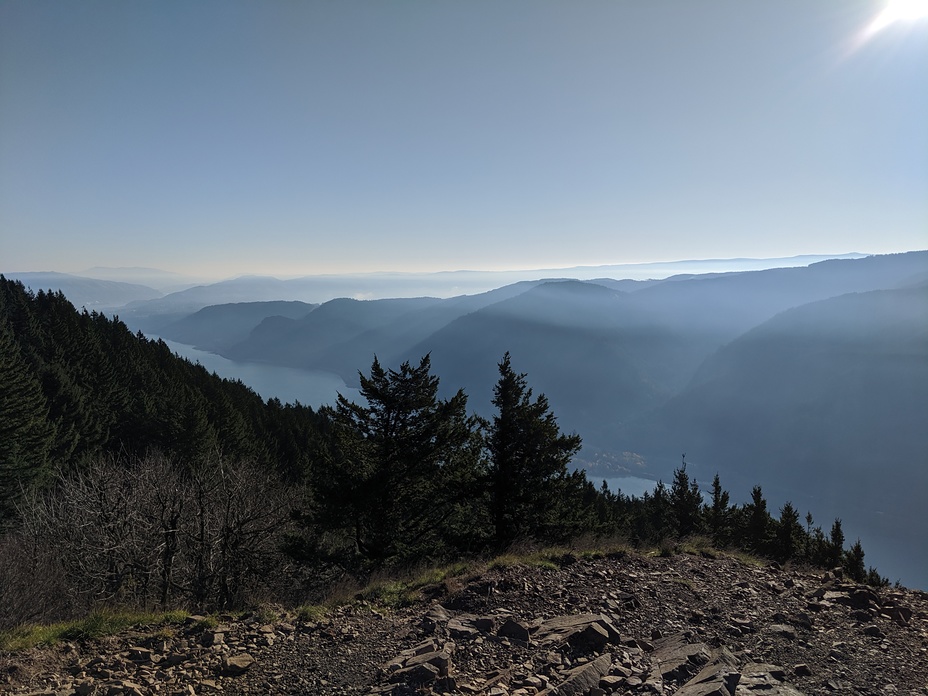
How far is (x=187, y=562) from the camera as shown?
1395 centimetres

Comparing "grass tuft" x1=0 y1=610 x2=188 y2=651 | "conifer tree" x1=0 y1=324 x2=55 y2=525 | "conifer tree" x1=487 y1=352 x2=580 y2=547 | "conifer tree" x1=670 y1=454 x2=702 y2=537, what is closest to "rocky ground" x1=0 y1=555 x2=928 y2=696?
"grass tuft" x1=0 y1=610 x2=188 y2=651

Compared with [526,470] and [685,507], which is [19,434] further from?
[685,507]

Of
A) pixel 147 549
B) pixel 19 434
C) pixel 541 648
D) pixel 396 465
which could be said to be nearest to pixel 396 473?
pixel 396 465

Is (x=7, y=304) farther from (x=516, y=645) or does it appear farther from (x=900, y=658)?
(x=900, y=658)

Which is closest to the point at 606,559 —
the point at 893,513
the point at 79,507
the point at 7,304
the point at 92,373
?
the point at 79,507

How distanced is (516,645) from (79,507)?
15.2 meters

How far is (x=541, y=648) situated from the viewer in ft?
23.0

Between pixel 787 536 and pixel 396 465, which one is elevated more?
pixel 396 465

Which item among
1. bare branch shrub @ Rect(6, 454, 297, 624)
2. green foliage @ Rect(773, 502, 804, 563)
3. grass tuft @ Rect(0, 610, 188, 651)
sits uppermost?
grass tuft @ Rect(0, 610, 188, 651)

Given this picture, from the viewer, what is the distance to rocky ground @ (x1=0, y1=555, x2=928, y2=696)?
236 inches

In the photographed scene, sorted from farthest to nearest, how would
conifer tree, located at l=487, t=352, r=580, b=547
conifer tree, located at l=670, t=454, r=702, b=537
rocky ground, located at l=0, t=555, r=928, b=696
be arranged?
conifer tree, located at l=670, t=454, r=702, b=537 < conifer tree, located at l=487, t=352, r=580, b=547 < rocky ground, located at l=0, t=555, r=928, b=696

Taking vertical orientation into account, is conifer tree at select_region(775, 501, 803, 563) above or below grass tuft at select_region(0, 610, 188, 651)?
below

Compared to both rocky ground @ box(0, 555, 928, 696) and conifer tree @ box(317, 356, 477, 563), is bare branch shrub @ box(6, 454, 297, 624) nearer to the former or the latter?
conifer tree @ box(317, 356, 477, 563)

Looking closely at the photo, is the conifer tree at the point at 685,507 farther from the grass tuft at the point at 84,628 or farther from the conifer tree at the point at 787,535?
the grass tuft at the point at 84,628
